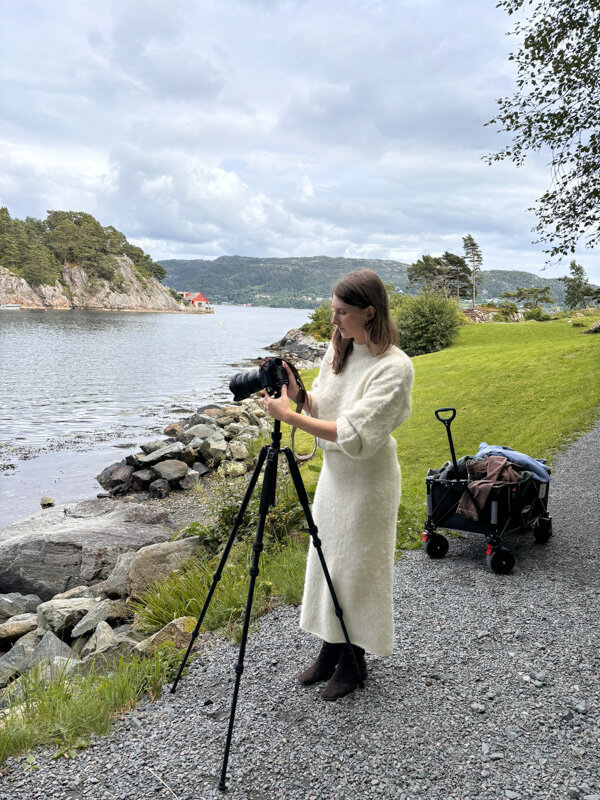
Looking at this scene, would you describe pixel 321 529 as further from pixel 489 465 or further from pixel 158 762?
pixel 489 465

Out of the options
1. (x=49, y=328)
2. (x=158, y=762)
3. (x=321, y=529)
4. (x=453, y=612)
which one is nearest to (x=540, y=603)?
(x=453, y=612)

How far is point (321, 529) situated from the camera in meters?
3.59

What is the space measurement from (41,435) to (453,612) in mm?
Result: 17905

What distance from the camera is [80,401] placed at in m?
26.8

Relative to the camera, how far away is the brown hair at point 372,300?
322cm

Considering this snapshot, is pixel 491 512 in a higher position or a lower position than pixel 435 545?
higher

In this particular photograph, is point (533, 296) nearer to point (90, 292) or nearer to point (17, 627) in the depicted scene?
point (17, 627)

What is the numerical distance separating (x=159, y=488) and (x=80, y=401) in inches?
598

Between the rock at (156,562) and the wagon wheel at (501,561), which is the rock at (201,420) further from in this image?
the wagon wheel at (501,561)

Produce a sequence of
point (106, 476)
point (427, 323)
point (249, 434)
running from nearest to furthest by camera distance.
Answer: point (106, 476), point (249, 434), point (427, 323)

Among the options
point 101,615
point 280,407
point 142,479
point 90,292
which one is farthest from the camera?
point 90,292

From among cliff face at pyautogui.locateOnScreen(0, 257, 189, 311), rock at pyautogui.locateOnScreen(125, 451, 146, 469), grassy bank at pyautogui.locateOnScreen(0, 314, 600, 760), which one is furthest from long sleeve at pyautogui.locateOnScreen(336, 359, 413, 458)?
cliff face at pyautogui.locateOnScreen(0, 257, 189, 311)

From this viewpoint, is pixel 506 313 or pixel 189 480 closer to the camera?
pixel 189 480

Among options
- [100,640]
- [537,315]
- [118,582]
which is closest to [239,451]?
[118,582]
